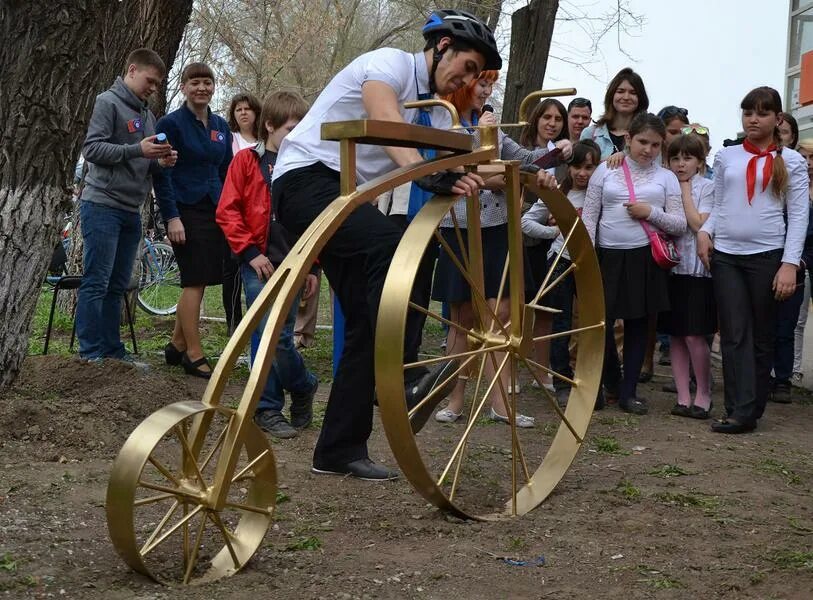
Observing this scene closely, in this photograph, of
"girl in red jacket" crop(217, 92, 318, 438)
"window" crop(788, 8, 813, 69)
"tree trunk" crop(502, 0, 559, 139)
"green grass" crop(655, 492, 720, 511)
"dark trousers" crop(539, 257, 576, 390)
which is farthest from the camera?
"window" crop(788, 8, 813, 69)

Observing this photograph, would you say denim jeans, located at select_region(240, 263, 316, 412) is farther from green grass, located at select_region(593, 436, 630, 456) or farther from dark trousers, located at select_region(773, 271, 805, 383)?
dark trousers, located at select_region(773, 271, 805, 383)

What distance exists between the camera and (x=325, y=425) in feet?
14.3

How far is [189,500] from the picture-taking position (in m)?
2.92

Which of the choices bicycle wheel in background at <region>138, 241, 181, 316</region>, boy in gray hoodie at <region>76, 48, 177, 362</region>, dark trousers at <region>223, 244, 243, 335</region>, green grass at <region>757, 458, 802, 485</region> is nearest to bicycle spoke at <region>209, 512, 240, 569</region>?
green grass at <region>757, 458, 802, 485</region>

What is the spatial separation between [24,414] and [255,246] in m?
1.45

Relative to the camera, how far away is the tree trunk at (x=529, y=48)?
10523 mm

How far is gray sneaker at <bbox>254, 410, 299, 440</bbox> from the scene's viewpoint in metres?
5.19

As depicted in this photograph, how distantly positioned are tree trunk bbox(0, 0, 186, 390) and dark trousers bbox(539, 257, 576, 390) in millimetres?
2899

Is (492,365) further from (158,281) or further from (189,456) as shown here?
(158,281)

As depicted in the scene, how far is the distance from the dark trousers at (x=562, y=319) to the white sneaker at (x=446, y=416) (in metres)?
1.05

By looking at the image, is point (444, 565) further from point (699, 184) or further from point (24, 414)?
point (699, 184)

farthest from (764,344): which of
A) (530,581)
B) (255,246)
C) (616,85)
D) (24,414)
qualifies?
(24,414)

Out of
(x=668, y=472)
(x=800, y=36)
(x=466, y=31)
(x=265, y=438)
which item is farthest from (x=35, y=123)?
(x=800, y=36)

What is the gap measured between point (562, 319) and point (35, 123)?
3.38 m
